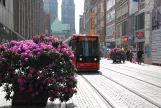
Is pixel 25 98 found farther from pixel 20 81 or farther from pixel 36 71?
pixel 36 71

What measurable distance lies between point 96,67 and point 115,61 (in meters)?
19.6

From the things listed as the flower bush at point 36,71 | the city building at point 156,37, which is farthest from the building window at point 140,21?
the flower bush at point 36,71

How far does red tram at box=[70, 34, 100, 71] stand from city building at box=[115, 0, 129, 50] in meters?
36.3

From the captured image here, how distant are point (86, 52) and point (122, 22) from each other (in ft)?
146

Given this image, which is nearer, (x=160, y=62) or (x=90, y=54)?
(x=90, y=54)

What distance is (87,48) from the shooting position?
24359 mm

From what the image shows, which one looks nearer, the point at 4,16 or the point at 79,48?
the point at 79,48

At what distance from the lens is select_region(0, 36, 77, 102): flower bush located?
8680 mm

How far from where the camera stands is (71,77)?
902cm

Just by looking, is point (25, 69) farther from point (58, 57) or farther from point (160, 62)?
point (160, 62)

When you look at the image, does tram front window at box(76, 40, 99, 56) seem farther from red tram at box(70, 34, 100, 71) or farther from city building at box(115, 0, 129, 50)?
city building at box(115, 0, 129, 50)

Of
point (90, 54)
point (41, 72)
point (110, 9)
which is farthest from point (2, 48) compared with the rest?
point (110, 9)

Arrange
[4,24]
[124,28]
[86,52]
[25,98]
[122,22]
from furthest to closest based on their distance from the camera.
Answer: [122,22] < [124,28] < [4,24] < [86,52] < [25,98]

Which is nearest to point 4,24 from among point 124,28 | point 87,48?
point 87,48
